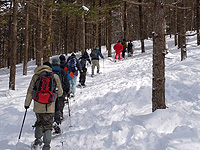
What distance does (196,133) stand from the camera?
132 inches

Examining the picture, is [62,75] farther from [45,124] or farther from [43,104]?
[45,124]

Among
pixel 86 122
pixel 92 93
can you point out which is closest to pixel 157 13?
pixel 86 122

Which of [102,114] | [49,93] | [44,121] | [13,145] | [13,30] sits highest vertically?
[13,30]

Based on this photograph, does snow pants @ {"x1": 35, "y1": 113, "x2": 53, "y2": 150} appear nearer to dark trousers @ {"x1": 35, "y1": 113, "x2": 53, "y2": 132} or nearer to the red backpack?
dark trousers @ {"x1": 35, "y1": 113, "x2": 53, "y2": 132}

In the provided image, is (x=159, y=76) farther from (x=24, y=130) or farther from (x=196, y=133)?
(x=24, y=130)

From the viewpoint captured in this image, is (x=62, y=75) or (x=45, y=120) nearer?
(x=45, y=120)

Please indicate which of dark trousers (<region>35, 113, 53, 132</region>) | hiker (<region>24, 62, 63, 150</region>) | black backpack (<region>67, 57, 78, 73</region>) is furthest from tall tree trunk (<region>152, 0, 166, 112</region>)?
black backpack (<region>67, 57, 78, 73</region>)

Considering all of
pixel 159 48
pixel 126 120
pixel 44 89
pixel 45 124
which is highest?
pixel 159 48

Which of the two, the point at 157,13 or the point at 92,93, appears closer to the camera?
the point at 157,13

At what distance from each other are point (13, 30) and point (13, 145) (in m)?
8.30

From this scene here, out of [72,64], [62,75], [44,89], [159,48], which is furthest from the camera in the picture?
[72,64]

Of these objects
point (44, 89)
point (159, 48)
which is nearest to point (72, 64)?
point (44, 89)

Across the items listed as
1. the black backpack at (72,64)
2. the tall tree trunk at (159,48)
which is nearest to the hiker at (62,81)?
the black backpack at (72,64)

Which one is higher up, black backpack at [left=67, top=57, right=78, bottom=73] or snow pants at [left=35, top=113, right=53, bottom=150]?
black backpack at [left=67, top=57, right=78, bottom=73]
